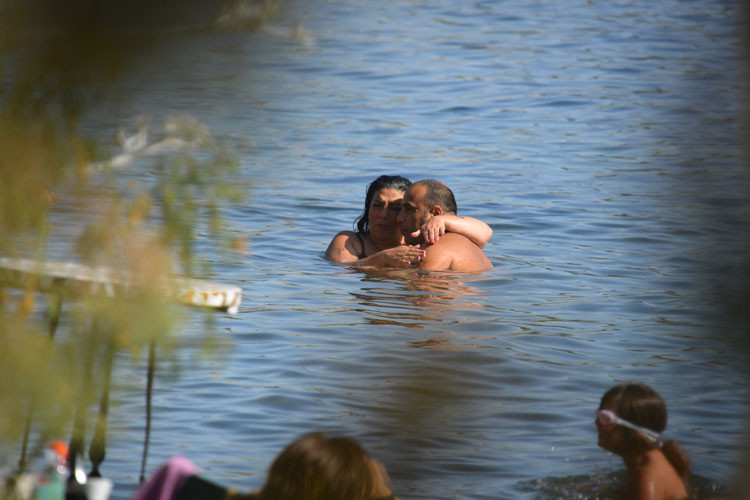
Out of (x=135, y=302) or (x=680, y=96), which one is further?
(x=135, y=302)

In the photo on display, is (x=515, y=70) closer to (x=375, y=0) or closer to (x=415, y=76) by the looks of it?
(x=415, y=76)

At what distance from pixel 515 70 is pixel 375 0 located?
20.1m

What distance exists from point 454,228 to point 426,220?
0.84 ft

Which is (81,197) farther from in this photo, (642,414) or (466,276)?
(466,276)

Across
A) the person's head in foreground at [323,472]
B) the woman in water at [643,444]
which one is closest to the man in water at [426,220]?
the woman in water at [643,444]

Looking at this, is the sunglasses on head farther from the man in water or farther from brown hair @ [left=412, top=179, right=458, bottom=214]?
brown hair @ [left=412, top=179, right=458, bottom=214]

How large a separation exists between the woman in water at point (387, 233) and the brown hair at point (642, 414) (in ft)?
14.5

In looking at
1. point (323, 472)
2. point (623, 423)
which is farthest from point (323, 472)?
point (623, 423)

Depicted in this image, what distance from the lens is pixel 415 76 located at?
61.7ft

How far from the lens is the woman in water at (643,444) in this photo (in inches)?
142

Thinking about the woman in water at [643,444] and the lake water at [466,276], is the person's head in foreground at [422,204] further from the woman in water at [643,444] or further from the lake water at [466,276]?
the woman in water at [643,444]

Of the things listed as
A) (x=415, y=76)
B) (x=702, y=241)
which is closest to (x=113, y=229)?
(x=702, y=241)

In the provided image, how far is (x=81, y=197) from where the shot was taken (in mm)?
875

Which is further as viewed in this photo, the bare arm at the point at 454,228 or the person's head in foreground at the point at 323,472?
→ the bare arm at the point at 454,228
